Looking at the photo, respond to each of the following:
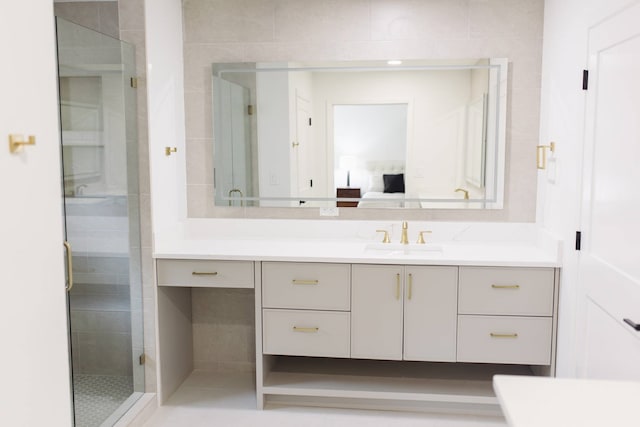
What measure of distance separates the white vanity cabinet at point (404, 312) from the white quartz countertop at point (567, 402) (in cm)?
139

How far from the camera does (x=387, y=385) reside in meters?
3.18

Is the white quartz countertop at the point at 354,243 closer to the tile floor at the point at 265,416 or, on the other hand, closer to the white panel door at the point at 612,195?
the white panel door at the point at 612,195

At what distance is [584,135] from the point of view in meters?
2.58

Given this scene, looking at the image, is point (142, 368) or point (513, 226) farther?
point (513, 226)

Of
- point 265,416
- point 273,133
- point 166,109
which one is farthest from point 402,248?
point 166,109

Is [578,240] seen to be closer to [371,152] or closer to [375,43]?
[371,152]

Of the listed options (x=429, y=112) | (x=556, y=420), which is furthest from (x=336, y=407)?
(x=556, y=420)

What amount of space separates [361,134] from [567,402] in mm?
2213

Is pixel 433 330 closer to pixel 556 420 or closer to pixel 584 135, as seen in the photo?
pixel 584 135

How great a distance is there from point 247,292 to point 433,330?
1.20 metres

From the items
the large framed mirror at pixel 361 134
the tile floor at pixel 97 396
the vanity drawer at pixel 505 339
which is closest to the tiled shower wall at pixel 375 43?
the large framed mirror at pixel 361 134

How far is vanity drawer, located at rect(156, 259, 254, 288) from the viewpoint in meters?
3.07

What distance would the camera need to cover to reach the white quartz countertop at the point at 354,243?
2.98 m

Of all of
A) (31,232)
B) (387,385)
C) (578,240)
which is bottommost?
(387,385)
